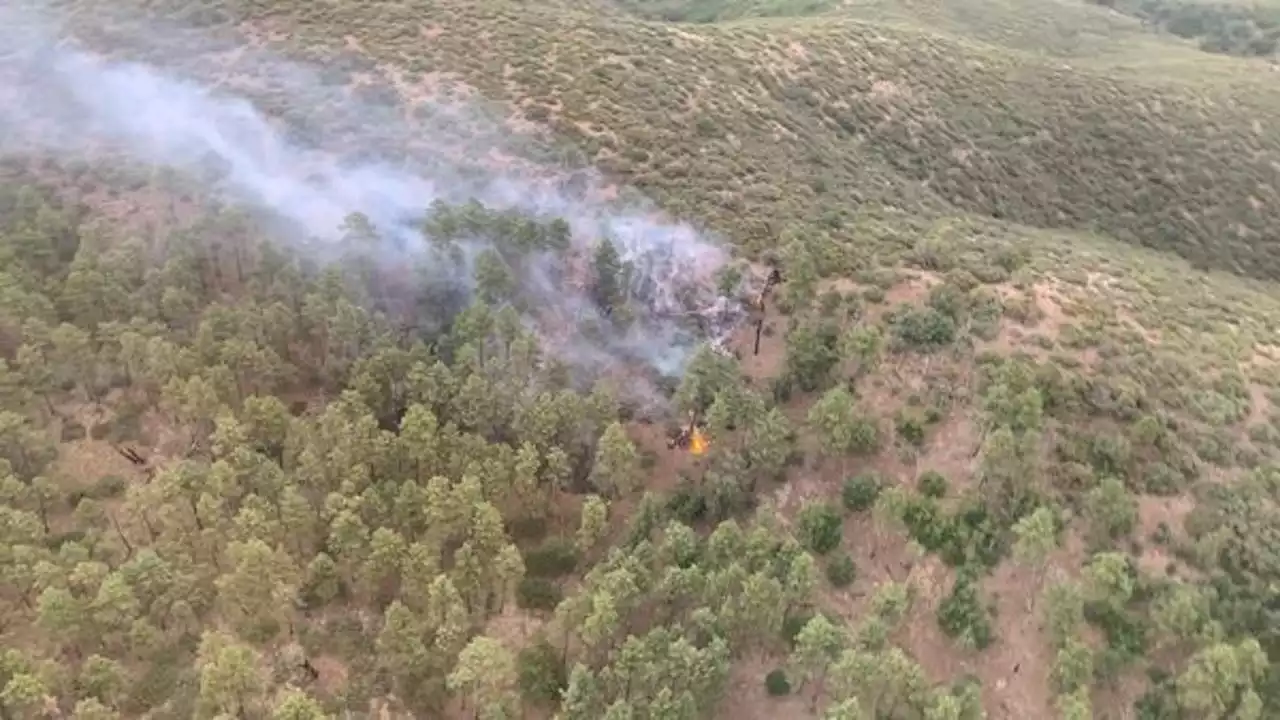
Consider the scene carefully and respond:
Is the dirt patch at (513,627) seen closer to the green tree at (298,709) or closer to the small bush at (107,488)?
the green tree at (298,709)

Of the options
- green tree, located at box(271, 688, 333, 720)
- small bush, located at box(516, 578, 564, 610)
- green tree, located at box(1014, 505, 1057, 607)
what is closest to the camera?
green tree, located at box(271, 688, 333, 720)

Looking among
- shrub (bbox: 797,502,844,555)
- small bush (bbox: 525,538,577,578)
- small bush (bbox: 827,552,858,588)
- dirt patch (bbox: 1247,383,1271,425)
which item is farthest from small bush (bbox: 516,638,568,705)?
dirt patch (bbox: 1247,383,1271,425)

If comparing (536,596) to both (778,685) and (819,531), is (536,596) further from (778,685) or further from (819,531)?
(819,531)

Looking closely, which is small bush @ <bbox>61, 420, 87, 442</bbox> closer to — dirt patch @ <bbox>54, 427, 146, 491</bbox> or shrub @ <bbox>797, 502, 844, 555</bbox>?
dirt patch @ <bbox>54, 427, 146, 491</bbox>

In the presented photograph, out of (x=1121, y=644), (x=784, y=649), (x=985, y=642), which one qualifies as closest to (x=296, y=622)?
(x=784, y=649)

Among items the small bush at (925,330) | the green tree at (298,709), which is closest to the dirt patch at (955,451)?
the small bush at (925,330)

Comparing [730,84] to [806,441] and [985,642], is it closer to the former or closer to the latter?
[806,441]

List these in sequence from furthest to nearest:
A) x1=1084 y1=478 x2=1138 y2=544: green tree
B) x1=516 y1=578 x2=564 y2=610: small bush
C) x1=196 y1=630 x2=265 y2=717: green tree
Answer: x1=1084 y1=478 x2=1138 y2=544: green tree, x1=516 y1=578 x2=564 y2=610: small bush, x1=196 y1=630 x2=265 y2=717: green tree
